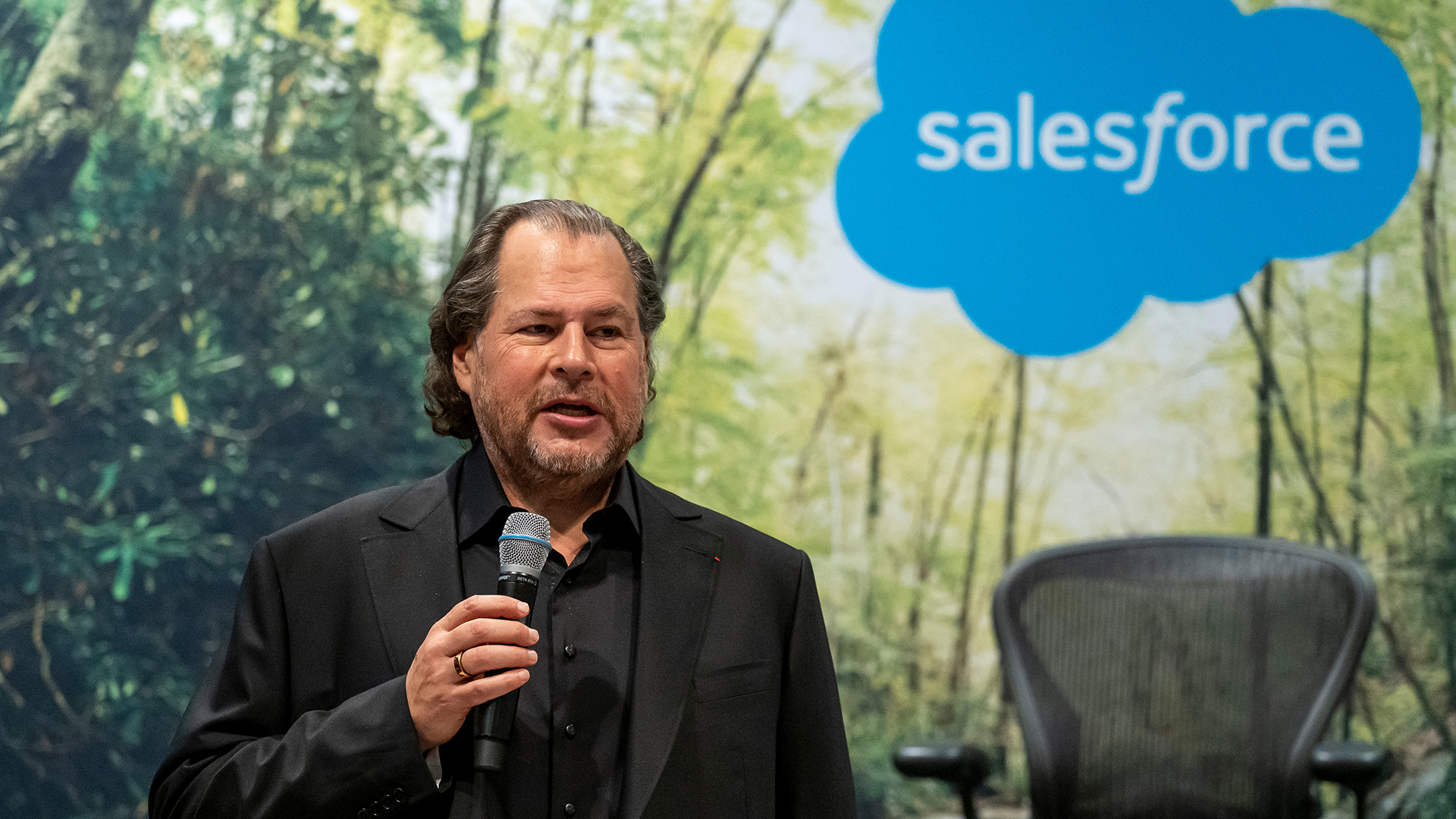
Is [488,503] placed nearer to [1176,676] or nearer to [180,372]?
[1176,676]

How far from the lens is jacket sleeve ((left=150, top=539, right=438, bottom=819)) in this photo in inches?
46.2

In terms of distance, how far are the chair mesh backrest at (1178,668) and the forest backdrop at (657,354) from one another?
65 cm

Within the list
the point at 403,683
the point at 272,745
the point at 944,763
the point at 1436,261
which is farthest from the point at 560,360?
the point at 1436,261

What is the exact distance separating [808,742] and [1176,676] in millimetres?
1043

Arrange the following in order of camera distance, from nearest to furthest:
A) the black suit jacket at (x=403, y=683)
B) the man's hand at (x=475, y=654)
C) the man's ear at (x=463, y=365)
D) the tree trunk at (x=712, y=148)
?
the man's hand at (x=475, y=654)
the black suit jacket at (x=403, y=683)
the man's ear at (x=463, y=365)
the tree trunk at (x=712, y=148)

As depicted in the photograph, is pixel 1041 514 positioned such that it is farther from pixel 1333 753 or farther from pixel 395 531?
pixel 395 531

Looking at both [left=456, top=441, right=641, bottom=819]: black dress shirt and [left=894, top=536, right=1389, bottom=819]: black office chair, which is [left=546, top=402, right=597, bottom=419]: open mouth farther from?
[left=894, top=536, right=1389, bottom=819]: black office chair

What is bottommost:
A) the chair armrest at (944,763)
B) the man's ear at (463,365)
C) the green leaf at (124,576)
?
the chair armrest at (944,763)

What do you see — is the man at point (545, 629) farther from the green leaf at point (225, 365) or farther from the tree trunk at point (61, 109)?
the tree trunk at point (61, 109)

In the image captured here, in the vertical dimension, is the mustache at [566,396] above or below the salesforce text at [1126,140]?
below

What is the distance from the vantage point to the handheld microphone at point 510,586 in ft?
3.73

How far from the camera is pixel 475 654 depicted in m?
1.09

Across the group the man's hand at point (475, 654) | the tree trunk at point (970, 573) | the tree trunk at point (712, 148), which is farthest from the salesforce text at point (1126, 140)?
the man's hand at point (475, 654)

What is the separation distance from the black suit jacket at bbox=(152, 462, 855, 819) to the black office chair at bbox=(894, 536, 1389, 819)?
2.58 ft
